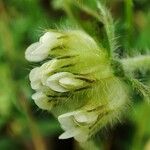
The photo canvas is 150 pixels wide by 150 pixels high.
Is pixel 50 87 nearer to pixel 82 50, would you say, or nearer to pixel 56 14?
pixel 82 50

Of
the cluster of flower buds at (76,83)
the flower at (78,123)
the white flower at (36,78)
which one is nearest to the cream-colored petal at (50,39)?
the cluster of flower buds at (76,83)

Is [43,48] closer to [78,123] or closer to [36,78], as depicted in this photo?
[36,78]

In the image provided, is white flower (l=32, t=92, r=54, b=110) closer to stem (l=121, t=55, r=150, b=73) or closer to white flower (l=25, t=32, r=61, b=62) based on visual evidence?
white flower (l=25, t=32, r=61, b=62)

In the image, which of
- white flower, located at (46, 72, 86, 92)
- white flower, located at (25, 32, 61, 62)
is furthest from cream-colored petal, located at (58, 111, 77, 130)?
white flower, located at (25, 32, 61, 62)

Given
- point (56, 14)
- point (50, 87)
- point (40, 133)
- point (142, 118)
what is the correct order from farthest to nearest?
point (56, 14), point (40, 133), point (142, 118), point (50, 87)

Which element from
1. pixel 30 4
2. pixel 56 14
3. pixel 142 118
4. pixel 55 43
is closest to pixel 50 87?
pixel 55 43

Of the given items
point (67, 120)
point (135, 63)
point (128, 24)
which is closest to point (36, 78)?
point (67, 120)

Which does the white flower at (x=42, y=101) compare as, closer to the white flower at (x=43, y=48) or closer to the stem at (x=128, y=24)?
the white flower at (x=43, y=48)
